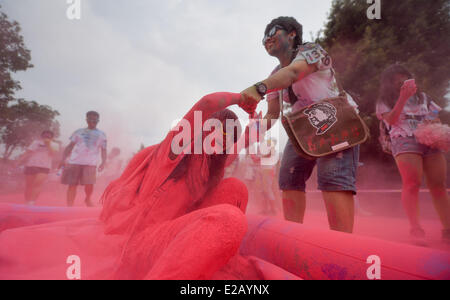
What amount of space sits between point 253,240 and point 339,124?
851 mm

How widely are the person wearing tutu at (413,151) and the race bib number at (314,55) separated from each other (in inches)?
49.1

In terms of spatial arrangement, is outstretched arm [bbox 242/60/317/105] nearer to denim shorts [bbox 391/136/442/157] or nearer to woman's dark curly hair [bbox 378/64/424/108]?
denim shorts [bbox 391/136/442/157]

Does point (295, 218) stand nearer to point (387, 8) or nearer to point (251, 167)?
point (251, 167)

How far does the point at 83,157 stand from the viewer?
14.2 ft

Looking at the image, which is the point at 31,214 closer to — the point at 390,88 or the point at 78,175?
the point at 78,175

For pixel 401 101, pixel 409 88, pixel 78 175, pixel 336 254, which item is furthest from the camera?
pixel 78 175

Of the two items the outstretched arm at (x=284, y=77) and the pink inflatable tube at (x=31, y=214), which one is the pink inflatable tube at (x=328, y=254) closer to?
the pink inflatable tube at (x=31, y=214)

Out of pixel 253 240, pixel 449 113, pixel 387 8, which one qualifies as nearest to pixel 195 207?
pixel 253 240

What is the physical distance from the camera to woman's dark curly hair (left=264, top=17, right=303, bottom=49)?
1586mm

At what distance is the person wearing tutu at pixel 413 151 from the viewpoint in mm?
2273

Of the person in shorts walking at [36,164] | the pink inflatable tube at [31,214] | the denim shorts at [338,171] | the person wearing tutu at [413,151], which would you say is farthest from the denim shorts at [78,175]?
the person wearing tutu at [413,151]

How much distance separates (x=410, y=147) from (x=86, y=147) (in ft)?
16.2

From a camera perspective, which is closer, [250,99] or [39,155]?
[250,99]

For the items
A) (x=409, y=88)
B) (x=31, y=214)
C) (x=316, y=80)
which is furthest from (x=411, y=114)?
(x=31, y=214)
